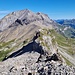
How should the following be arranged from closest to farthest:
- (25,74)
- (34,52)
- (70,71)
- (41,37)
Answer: (70,71) → (25,74) → (34,52) → (41,37)

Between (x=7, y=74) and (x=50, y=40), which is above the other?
(x=50, y=40)

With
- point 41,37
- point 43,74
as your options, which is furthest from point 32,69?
point 41,37

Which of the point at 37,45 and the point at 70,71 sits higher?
the point at 37,45

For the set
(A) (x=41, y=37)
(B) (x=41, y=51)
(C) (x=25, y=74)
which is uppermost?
(A) (x=41, y=37)

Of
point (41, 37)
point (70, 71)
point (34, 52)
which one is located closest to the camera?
point (70, 71)

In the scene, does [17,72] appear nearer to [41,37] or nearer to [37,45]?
[37,45]

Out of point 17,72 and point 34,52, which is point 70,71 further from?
point 34,52

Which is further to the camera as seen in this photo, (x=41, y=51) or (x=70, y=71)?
(x=41, y=51)

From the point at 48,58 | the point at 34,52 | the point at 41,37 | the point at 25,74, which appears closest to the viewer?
the point at 25,74

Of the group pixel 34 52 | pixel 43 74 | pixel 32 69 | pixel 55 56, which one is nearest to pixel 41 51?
pixel 34 52
